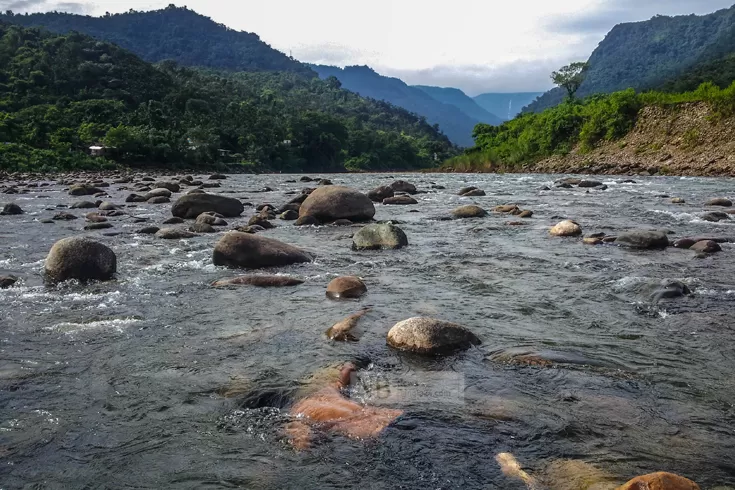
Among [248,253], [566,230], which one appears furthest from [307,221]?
[566,230]

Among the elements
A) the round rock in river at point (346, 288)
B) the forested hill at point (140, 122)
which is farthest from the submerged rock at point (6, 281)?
the forested hill at point (140, 122)

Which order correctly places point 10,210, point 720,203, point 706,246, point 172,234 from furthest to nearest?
point 10,210, point 720,203, point 172,234, point 706,246

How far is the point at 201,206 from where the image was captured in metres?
18.2

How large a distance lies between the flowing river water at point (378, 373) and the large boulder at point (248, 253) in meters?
0.46

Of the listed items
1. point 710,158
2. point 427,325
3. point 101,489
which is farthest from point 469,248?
point 710,158

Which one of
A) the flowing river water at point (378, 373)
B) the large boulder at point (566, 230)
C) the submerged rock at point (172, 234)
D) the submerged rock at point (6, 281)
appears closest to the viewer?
the flowing river water at point (378, 373)

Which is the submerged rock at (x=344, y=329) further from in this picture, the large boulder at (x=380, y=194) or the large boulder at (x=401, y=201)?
the large boulder at (x=380, y=194)

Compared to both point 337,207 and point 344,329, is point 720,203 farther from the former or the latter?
point 344,329

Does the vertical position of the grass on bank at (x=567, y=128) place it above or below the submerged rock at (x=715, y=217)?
above

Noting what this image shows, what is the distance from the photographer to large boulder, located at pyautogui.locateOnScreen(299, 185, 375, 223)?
16844 millimetres

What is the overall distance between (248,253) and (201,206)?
832cm

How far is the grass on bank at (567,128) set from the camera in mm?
49281

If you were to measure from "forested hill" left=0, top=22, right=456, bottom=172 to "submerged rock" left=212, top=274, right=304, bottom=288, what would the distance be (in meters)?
43.2

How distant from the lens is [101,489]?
3699 millimetres
